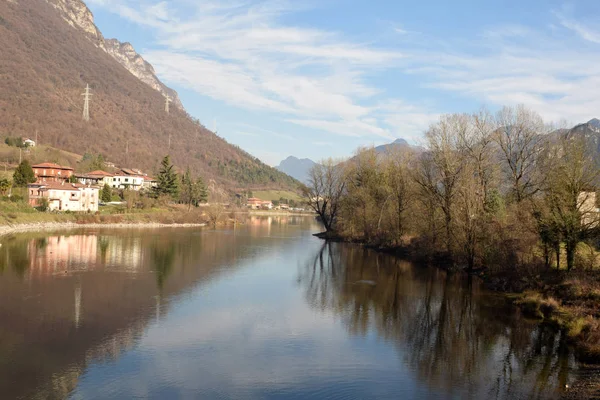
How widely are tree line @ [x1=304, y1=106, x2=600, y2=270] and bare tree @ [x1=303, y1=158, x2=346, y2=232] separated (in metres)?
6.55

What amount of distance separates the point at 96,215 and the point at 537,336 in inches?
2599

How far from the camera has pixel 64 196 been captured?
7506 cm

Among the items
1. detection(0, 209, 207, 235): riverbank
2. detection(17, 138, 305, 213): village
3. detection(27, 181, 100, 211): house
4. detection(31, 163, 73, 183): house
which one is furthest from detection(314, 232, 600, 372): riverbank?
detection(31, 163, 73, 183): house

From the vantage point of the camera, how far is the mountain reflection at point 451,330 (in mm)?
16656

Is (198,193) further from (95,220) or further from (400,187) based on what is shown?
(400,187)

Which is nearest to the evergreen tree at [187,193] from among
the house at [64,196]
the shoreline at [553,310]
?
the house at [64,196]

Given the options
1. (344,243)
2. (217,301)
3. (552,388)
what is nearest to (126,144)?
(344,243)

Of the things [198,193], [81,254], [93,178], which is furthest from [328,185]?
[93,178]

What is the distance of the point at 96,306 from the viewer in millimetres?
23672

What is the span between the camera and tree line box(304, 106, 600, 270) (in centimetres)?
2689

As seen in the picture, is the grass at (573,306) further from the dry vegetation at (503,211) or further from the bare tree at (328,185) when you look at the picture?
the bare tree at (328,185)

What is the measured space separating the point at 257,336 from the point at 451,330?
353 inches

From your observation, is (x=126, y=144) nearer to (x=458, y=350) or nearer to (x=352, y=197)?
(x=352, y=197)

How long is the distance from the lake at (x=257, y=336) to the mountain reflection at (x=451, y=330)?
84 millimetres
